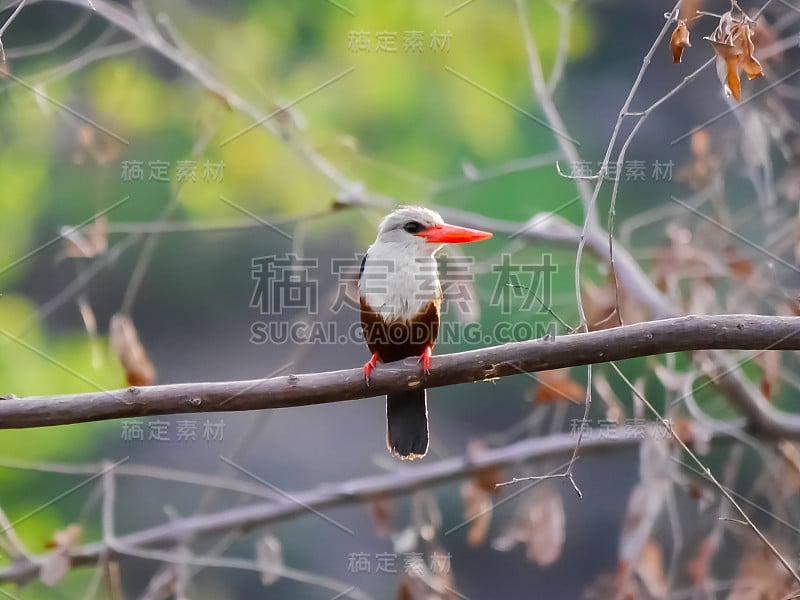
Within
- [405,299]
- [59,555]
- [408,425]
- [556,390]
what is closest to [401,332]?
[405,299]

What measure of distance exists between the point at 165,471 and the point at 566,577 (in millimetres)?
1158

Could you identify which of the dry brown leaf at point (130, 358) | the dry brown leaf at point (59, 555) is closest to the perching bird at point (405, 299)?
the dry brown leaf at point (130, 358)

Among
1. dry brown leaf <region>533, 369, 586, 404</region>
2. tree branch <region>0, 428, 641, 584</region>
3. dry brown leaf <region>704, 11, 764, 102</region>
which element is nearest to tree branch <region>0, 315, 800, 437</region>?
dry brown leaf <region>704, 11, 764, 102</region>

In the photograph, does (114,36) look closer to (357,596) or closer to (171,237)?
(171,237)

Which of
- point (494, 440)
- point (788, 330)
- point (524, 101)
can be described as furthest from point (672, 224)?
point (788, 330)

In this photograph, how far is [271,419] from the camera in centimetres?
235

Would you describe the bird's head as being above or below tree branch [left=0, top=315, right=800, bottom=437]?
above

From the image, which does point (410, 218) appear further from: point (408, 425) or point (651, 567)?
point (651, 567)

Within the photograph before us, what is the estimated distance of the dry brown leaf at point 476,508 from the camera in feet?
6.62

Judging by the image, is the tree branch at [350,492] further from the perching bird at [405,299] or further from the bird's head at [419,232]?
the bird's head at [419,232]

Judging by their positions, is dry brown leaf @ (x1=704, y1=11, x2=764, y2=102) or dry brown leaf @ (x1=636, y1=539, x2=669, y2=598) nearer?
dry brown leaf @ (x1=704, y1=11, x2=764, y2=102)

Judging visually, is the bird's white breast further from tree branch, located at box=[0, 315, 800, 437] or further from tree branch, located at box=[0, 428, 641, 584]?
tree branch, located at box=[0, 428, 641, 584]

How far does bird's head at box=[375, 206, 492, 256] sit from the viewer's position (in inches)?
73.5

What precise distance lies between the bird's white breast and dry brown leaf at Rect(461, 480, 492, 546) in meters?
0.55
